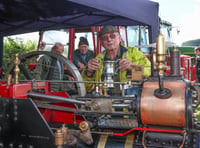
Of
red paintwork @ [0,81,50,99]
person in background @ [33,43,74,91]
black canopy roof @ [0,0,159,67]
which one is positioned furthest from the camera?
black canopy roof @ [0,0,159,67]

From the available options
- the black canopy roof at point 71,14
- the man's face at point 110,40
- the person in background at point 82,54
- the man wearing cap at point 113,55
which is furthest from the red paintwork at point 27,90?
the person in background at point 82,54

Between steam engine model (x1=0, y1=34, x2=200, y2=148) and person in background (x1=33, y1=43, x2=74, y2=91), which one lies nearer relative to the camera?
steam engine model (x1=0, y1=34, x2=200, y2=148)

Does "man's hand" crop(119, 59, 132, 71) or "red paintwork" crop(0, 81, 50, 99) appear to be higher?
"man's hand" crop(119, 59, 132, 71)

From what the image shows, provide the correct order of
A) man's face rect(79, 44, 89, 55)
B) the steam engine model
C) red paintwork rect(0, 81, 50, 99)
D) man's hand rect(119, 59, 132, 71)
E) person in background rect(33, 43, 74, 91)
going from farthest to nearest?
man's face rect(79, 44, 89, 55) < person in background rect(33, 43, 74, 91) < man's hand rect(119, 59, 132, 71) < red paintwork rect(0, 81, 50, 99) < the steam engine model

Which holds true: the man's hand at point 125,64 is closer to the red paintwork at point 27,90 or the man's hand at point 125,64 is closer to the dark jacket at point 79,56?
the red paintwork at point 27,90

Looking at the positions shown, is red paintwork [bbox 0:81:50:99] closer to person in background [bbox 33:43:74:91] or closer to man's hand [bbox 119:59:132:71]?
person in background [bbox 33:43:74:91]

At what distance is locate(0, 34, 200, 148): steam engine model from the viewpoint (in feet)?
5.69

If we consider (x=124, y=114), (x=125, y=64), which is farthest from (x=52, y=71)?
(x=124, y=114)

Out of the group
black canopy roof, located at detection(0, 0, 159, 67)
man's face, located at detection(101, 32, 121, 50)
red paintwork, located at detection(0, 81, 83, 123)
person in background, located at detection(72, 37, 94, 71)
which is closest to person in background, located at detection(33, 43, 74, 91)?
red paintwork, located at detection(0, 81, 83, 123)

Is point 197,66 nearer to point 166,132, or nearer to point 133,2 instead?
point 133,2

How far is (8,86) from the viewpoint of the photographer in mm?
2330

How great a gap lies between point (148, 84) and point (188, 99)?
301 millimetres

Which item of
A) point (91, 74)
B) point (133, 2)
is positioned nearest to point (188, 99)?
point (91, 74)

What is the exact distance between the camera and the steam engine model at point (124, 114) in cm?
173
